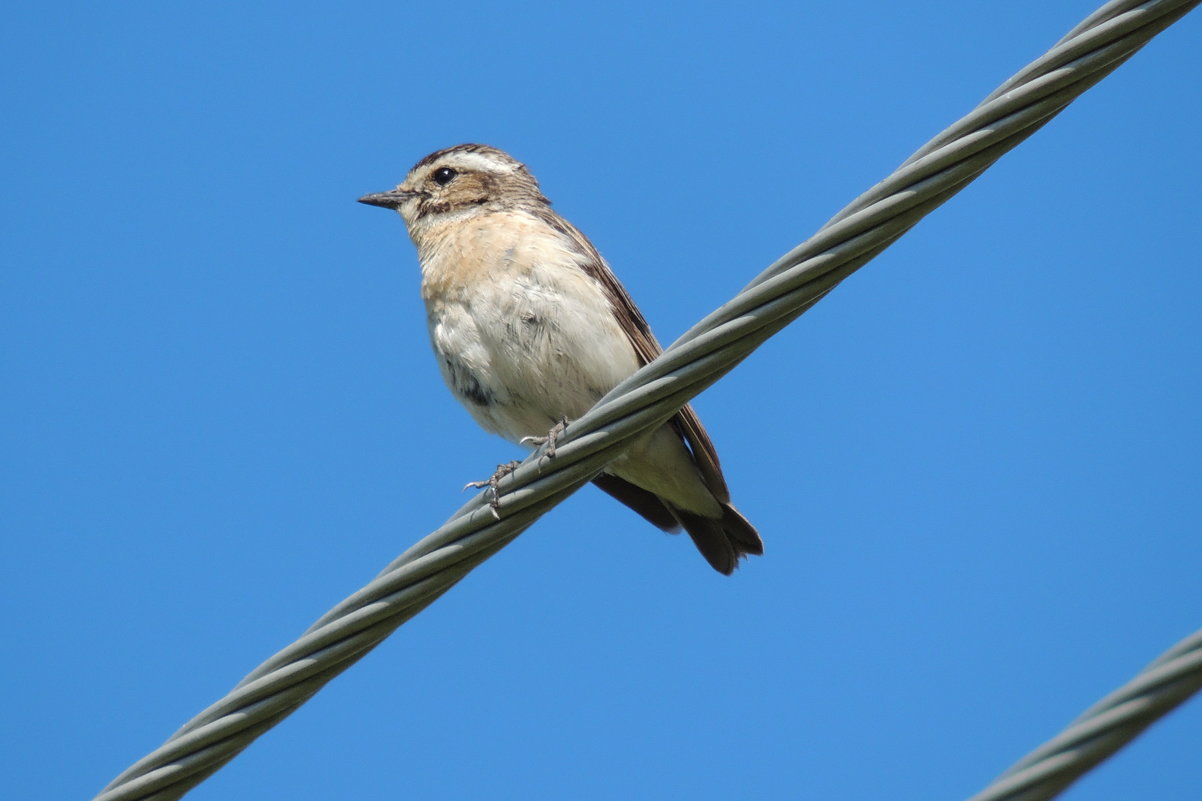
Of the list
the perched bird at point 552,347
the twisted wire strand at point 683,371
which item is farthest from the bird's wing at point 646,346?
the twisted wire strand at point 683,371

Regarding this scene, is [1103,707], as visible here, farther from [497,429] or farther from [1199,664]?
[497,429]

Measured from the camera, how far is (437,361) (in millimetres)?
7160

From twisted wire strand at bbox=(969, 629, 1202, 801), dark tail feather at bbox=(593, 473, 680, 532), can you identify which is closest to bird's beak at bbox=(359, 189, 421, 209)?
dark tail feather at bbox=(593, 473, 680, 532)

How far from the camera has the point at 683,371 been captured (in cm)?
385

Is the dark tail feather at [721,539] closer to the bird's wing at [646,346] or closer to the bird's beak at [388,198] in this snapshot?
the bird's wing at [646,346]

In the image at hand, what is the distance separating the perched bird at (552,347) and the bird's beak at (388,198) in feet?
2.57

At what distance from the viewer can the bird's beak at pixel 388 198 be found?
8.61 m

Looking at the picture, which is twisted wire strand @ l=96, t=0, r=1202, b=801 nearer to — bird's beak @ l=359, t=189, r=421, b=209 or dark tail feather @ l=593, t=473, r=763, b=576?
dark tail feather @ l=593, t=473, r=763, b=576

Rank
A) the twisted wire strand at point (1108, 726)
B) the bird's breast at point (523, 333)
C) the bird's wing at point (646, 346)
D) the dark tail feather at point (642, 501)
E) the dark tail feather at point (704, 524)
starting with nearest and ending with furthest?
1. the twisted wire strand at point (1108, 726)
2. the bird's breast at point (523, 333)
3. the bird's wing at point (646, 346)
4. the dark tail feather at point (704, 524)
5. the dark tail feather at point (642, 501)

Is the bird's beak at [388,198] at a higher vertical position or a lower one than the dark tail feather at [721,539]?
higher

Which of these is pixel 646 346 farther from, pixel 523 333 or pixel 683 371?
pixel 683 371

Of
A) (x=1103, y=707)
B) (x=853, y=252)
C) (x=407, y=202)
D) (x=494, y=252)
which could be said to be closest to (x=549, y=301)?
(x=494, y=252)

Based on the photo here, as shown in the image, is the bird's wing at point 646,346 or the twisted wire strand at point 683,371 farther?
the bird's wing at point 646,346

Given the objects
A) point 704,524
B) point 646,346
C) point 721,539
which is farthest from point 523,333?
point 721,539
